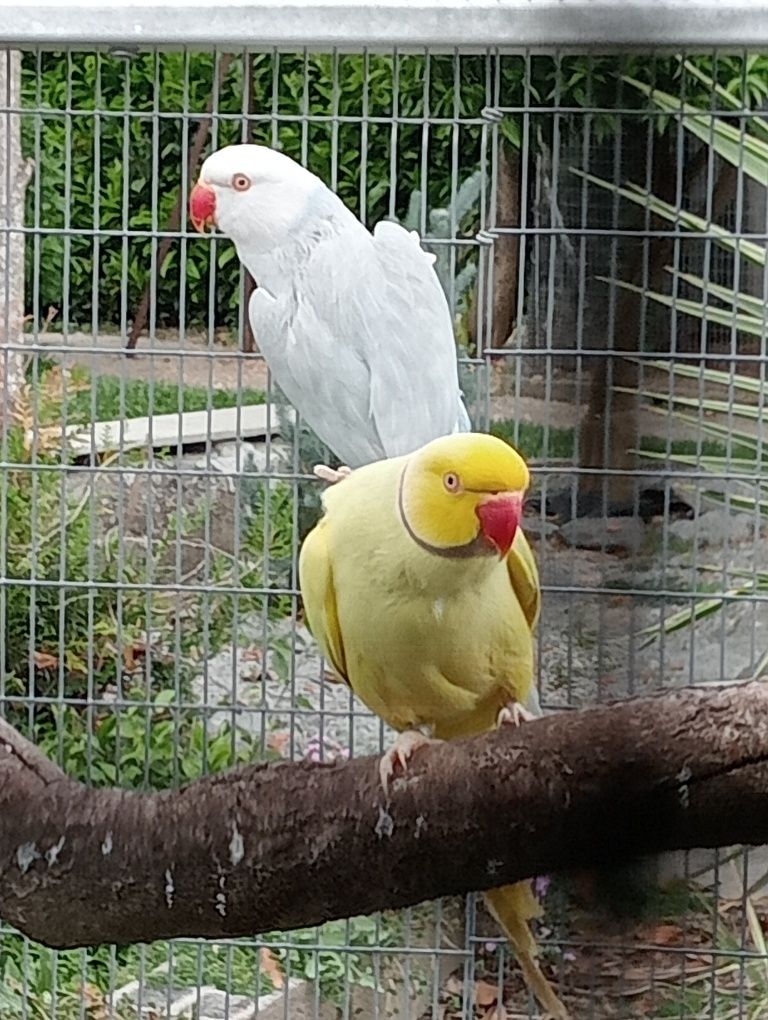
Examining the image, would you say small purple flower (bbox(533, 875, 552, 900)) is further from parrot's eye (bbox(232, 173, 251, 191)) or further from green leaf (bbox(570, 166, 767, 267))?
parrot's eye (bbox(232, 173, 251, 191))

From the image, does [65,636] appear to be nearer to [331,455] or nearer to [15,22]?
[331,455]

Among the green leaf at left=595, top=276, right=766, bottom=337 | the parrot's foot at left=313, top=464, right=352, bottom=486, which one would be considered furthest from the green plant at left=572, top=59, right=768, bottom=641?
the parrot's foot at left=313, top=464, right=352, bottom=486

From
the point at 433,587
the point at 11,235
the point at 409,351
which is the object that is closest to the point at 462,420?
the point at 409,351

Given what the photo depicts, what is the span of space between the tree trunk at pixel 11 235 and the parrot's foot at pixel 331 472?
0.80ft

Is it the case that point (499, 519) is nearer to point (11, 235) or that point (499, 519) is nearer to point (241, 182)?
point (241, 182)

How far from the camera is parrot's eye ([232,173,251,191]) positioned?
39.9 inches

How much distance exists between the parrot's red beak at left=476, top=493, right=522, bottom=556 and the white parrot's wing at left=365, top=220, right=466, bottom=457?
126 mm

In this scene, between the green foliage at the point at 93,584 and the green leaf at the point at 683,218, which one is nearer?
the green leaf at the point at 683,218

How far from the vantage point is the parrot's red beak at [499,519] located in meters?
0.87

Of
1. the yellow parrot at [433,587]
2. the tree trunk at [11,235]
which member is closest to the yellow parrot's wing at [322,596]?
the yellow parrot at [433,587]

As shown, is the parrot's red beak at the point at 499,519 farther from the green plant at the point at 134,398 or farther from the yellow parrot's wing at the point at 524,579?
the green plant at the point at 134,398

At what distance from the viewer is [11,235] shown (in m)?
1.09

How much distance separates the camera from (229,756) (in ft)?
3.67

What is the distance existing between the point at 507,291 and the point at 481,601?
0.25m
